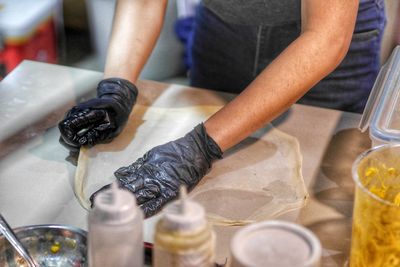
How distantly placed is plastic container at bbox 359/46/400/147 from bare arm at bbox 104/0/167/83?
723 millimetres

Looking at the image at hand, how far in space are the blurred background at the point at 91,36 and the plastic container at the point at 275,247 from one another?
80.2 inches

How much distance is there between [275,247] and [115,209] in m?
0.25

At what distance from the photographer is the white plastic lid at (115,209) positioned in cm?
100

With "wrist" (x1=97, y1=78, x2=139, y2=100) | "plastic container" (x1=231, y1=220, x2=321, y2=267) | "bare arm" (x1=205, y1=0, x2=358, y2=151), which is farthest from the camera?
"wrist" (x1=97, y1=78, x2=139, y2=100)

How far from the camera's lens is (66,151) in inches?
70.9

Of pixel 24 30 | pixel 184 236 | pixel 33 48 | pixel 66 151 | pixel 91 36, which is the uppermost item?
pixel 184 236

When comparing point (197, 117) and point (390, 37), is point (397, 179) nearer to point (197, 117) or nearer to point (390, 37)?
point (197, 117)

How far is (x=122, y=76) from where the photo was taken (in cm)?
199

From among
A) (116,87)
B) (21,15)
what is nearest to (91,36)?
(21,15)

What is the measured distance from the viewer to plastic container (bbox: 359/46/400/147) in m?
1.54

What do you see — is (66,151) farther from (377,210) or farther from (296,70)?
(377,210)

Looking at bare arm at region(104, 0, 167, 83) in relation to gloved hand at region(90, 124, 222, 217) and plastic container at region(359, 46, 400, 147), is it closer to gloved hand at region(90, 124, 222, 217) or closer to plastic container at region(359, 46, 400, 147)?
gloved hand at region(90, 124, 222, 217)

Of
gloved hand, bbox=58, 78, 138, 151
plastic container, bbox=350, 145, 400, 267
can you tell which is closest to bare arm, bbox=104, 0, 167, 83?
gloved hand, bbox=58, 78, 138, 151

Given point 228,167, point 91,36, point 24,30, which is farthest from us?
point 91,36
